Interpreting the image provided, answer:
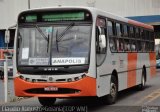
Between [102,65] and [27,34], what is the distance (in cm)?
Result: 224

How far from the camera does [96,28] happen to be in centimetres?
1340

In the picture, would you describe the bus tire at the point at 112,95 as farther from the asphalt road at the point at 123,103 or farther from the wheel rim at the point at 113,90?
the asphalt road at the point at 123,103

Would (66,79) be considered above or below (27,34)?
below

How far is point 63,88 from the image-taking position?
1289 cm

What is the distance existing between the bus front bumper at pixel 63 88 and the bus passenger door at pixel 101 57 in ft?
1.62

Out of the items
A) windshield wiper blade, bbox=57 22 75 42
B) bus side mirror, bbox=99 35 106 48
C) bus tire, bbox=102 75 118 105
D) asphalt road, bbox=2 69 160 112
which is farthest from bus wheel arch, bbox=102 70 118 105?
windshield wiper blade, bbox=57 22 75 42

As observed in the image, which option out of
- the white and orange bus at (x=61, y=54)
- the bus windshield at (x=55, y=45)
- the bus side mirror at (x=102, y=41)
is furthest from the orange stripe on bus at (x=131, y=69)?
the bus windshield at (x=55, y=45)

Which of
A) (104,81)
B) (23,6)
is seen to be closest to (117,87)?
(104,81)

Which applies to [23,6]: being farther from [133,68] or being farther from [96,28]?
[96,28]

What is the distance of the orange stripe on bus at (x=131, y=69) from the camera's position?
17734 millimetres

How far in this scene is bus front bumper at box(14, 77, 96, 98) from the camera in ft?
42.0

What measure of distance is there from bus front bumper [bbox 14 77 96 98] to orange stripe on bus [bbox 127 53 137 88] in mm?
4886

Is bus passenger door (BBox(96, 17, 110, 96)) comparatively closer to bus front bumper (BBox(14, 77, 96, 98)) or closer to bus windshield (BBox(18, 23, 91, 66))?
bus windshield (BBox(18, 23, 91, 66))

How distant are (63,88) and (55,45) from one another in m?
1.19
